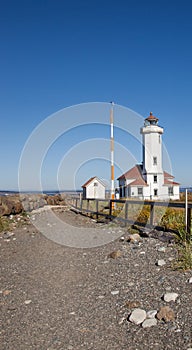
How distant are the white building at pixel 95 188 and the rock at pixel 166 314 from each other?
84.5ft

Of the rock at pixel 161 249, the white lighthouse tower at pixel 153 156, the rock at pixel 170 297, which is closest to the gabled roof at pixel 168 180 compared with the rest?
the white lighthouse tower at pixel 153 156

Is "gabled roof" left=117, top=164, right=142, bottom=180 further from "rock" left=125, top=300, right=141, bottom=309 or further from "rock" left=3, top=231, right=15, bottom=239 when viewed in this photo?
"rock" left=125, top=300, right=141, bottom=309

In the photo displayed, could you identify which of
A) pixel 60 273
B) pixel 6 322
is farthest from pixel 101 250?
pixel 6 322

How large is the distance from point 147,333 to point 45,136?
522 inches

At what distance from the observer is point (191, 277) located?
4.80 m

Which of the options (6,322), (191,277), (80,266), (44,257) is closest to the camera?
(6,322)

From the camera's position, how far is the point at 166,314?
371cm

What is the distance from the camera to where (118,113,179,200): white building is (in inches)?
1551

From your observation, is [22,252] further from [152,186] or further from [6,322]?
[152,186]

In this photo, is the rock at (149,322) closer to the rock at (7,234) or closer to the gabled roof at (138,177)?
the rock at (7,234)

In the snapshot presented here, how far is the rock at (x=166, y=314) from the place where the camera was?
12.0 feet

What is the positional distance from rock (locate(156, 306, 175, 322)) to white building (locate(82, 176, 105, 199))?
25757 mm

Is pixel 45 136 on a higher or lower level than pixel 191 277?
higher

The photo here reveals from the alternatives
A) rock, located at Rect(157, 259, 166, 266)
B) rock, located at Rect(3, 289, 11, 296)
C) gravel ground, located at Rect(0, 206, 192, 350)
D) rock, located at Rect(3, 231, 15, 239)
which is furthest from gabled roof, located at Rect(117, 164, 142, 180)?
rock, located at Rect(3, 289, 11, 296)
